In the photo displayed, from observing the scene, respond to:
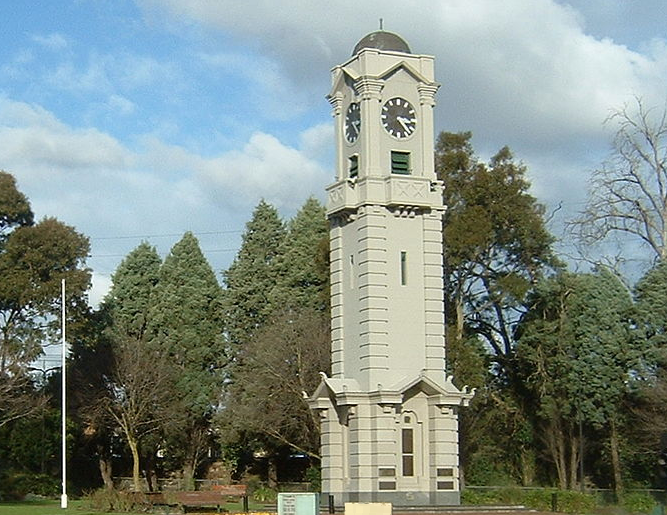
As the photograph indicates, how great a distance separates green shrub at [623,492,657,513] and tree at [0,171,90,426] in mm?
31000

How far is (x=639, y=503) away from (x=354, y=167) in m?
18.6

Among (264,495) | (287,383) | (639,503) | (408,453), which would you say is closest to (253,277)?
(287,383)

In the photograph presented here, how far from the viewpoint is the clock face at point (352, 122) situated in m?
52.5

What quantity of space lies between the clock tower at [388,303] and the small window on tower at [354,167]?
7cm

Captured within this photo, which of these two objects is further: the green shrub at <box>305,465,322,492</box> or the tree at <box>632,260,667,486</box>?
the green shrub at <box>305,465,322,492</box>

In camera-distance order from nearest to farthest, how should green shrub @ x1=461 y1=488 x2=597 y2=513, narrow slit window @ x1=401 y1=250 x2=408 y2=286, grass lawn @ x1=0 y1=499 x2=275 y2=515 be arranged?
1. grass lawn @ x1=0 y1=499 x2=275 y2=515
2. green shrub @ x1=461 y1=488 x2=597 y2=513
3. narrow slit window @ x1=401 y1=250 x2=408 y2=286

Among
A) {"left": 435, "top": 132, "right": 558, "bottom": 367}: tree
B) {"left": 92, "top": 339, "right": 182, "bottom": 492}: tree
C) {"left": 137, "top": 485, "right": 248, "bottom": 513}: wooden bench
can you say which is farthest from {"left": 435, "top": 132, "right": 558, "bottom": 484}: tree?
{"left": 92, "top": 339, "right": 182, "bottom": 492}: tree

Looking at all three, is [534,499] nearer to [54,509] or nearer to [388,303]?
[388,303]

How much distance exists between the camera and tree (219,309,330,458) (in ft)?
211

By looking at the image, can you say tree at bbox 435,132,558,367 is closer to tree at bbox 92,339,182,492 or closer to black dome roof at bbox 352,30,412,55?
black dome roof at bbox 352,30,412,55

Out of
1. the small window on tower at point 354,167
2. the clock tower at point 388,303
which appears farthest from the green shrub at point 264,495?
the small window on tower at point 354,167

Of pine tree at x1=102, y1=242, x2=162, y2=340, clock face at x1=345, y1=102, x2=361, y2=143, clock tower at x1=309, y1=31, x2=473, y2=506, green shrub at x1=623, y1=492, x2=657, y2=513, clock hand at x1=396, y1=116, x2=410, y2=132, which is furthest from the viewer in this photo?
pine tree at x1=102, y1=242, x2=162, y2=340

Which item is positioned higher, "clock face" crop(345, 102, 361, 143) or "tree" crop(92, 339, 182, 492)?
"clock face" crop(345, 102, 361, 143)

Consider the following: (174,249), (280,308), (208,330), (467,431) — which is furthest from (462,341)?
(174,249)
